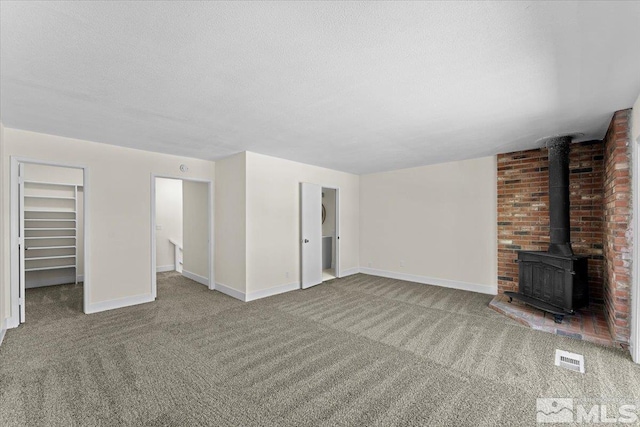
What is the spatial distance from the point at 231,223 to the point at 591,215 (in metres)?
5.50

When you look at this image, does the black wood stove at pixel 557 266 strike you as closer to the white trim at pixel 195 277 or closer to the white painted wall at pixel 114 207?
the white trim at pixel 195 277

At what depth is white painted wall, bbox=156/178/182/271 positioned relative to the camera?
6.67m

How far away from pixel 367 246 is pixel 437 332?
3.47m

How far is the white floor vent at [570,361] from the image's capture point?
245 centimetres

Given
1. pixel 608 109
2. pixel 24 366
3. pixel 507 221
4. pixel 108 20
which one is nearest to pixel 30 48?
pixel 108 20

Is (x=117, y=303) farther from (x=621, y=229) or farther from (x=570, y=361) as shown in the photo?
(x=621, y=229)

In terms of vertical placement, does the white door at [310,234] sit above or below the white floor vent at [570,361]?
above

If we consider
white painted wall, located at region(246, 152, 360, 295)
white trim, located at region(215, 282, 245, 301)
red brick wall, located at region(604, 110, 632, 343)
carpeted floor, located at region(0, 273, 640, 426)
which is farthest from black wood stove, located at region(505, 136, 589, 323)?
white trim, located at region(215, 282, 245, 301)

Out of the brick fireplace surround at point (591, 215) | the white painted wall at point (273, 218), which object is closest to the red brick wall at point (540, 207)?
the brick fireplace surround at point (591, 215)

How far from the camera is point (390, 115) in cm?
285

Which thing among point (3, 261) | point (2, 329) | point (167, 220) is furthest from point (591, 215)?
point (167, 220)

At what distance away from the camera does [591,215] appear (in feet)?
12.9

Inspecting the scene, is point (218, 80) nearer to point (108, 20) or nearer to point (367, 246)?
point (108, 20)

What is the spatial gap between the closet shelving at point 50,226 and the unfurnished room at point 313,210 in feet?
0.14
